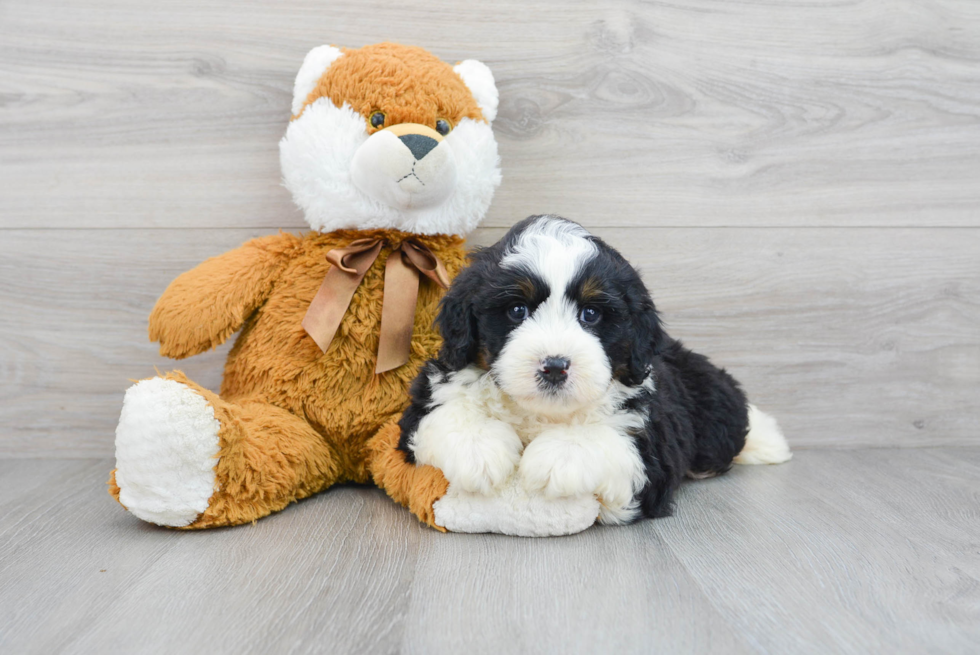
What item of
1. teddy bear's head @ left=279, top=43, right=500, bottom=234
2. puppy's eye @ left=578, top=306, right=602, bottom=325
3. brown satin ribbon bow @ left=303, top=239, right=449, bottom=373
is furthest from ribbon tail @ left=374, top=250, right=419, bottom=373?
puppy's eye @ left=578, top=306, right=602, bottom=325

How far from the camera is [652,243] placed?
6.44 feet

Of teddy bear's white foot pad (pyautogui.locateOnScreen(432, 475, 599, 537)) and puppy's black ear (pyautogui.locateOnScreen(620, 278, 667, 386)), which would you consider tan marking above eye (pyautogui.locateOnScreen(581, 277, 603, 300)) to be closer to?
puppy's black ear (pyautogui.locateOnScreen(620, 278, 667, 386))

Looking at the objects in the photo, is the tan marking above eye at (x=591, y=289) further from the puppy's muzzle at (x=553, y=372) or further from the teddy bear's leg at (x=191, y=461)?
the teddy bear's leg at (x=191, y=461)

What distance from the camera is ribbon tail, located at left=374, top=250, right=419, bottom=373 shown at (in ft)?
5.22

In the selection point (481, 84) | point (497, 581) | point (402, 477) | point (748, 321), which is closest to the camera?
point (497, 581)

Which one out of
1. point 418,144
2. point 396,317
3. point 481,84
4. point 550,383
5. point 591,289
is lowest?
point 396,317

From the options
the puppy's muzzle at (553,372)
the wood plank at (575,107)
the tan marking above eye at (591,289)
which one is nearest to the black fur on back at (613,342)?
the tan marking above eye at (591,289)

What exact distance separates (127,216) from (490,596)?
141 cm

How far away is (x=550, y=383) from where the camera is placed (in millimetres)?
1209

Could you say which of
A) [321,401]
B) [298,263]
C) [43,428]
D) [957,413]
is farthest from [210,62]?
[957,413]

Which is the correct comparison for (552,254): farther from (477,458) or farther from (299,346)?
(299,346)

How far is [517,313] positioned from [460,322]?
11 centimetres

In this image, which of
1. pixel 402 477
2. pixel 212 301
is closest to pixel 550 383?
pixel 402 477

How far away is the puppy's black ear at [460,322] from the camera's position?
4.27 ft
